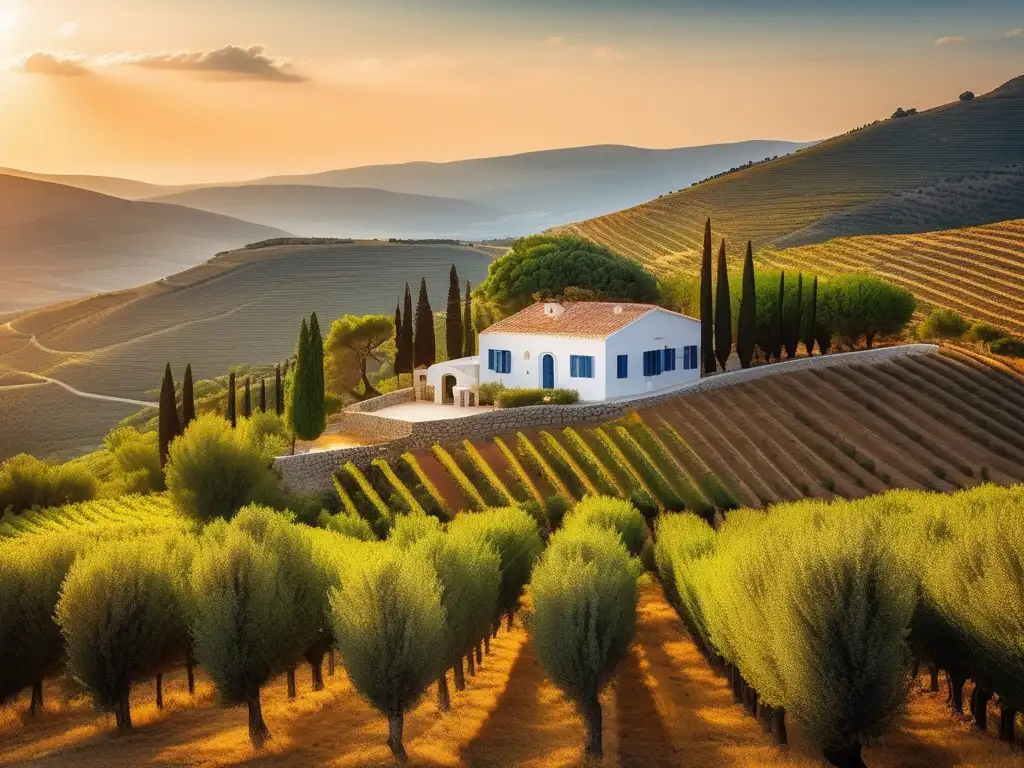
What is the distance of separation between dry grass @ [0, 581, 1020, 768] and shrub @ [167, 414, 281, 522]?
10400 mm

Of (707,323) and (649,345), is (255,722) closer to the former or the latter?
(649,345)

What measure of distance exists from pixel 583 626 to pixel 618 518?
10.8 meters

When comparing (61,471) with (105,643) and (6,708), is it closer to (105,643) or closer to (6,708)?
(6,708)

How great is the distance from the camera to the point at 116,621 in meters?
25.6

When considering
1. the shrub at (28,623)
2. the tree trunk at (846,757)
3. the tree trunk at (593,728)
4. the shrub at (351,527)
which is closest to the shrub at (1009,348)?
the shrub at (351,527)

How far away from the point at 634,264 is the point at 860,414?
64.7 ft

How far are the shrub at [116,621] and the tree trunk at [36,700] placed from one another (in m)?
2.87

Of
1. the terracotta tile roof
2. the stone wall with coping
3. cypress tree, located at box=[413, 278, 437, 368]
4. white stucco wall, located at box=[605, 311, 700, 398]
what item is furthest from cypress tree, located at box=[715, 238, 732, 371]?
cypress tree, located at box=[413, 278, 437, 368]

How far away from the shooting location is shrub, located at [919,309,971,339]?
70.0m

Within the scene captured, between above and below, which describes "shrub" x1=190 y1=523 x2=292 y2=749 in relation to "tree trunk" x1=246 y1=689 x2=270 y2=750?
above

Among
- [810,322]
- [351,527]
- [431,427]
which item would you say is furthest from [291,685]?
[810,322]

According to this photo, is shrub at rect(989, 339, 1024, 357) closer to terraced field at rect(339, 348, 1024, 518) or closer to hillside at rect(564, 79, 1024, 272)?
terraced field at rect(339, 348, 1024, 518)

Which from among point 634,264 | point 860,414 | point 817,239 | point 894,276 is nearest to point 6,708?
point 860,414

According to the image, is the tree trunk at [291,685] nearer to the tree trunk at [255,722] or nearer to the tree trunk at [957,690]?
the tree trunk at [255,722]
